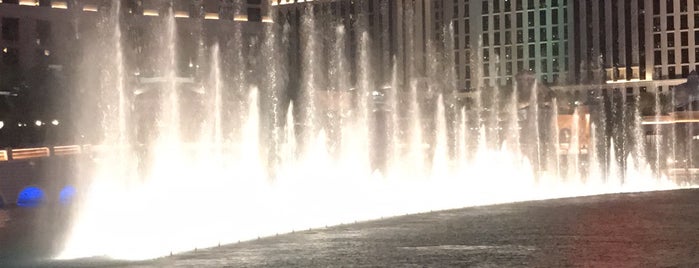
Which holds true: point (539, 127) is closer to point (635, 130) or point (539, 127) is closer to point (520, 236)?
point (635, 130)

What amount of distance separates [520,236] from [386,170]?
3301cm

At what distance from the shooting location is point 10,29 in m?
84.1

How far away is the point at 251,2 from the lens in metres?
101

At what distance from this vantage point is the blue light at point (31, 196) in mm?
41031

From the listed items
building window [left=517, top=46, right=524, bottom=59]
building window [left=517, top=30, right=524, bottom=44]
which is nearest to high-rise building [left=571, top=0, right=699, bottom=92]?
building window [left=517, top=46, right=524, bottom=59]

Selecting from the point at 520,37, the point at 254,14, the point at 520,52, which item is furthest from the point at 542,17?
the point at 254,14

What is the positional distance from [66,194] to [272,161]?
707 inches

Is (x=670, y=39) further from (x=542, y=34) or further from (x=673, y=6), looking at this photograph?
(x=542, y=34)

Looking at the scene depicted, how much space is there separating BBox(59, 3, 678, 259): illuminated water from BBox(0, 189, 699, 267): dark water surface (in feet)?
4.34

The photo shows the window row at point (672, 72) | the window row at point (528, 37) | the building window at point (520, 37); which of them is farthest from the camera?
the building window at point (520, 37)

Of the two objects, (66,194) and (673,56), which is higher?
(673,56)

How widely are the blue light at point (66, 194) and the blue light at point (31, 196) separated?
0.67 meters

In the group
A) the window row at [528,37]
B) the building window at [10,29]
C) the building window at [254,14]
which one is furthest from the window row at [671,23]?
the building window at [10,29]

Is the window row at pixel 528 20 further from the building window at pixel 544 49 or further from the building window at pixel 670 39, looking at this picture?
the building window at pixel 670 39
